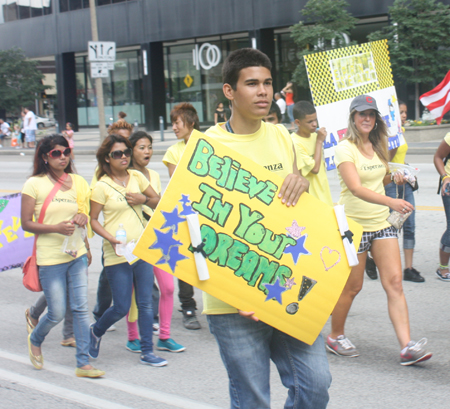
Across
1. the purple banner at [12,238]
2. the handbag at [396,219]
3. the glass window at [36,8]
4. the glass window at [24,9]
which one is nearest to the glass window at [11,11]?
the glass window at [24,9]

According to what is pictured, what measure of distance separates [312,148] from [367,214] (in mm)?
1325

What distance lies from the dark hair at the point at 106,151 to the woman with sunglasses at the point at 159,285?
0.38 m

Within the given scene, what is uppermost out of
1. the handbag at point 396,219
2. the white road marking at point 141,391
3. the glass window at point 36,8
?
the glass window at point 36,8

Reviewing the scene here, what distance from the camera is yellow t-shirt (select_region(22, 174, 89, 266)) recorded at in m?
4.46

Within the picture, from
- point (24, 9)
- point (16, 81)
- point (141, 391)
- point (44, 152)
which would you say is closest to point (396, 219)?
point (141, 391)

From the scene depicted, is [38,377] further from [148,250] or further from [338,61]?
[338,61]

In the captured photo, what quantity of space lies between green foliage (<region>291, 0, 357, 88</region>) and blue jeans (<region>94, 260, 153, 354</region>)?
21.4 m

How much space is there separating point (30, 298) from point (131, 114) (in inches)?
1239

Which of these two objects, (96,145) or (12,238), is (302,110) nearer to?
(12,238)

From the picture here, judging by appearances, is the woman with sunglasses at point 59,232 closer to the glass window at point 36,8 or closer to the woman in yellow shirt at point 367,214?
the woman in yellow shirt at point 367,214

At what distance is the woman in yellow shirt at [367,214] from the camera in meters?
4.51

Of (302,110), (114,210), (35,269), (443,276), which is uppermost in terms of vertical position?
(302,110)

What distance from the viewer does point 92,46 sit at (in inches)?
909

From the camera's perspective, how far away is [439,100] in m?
7.56
